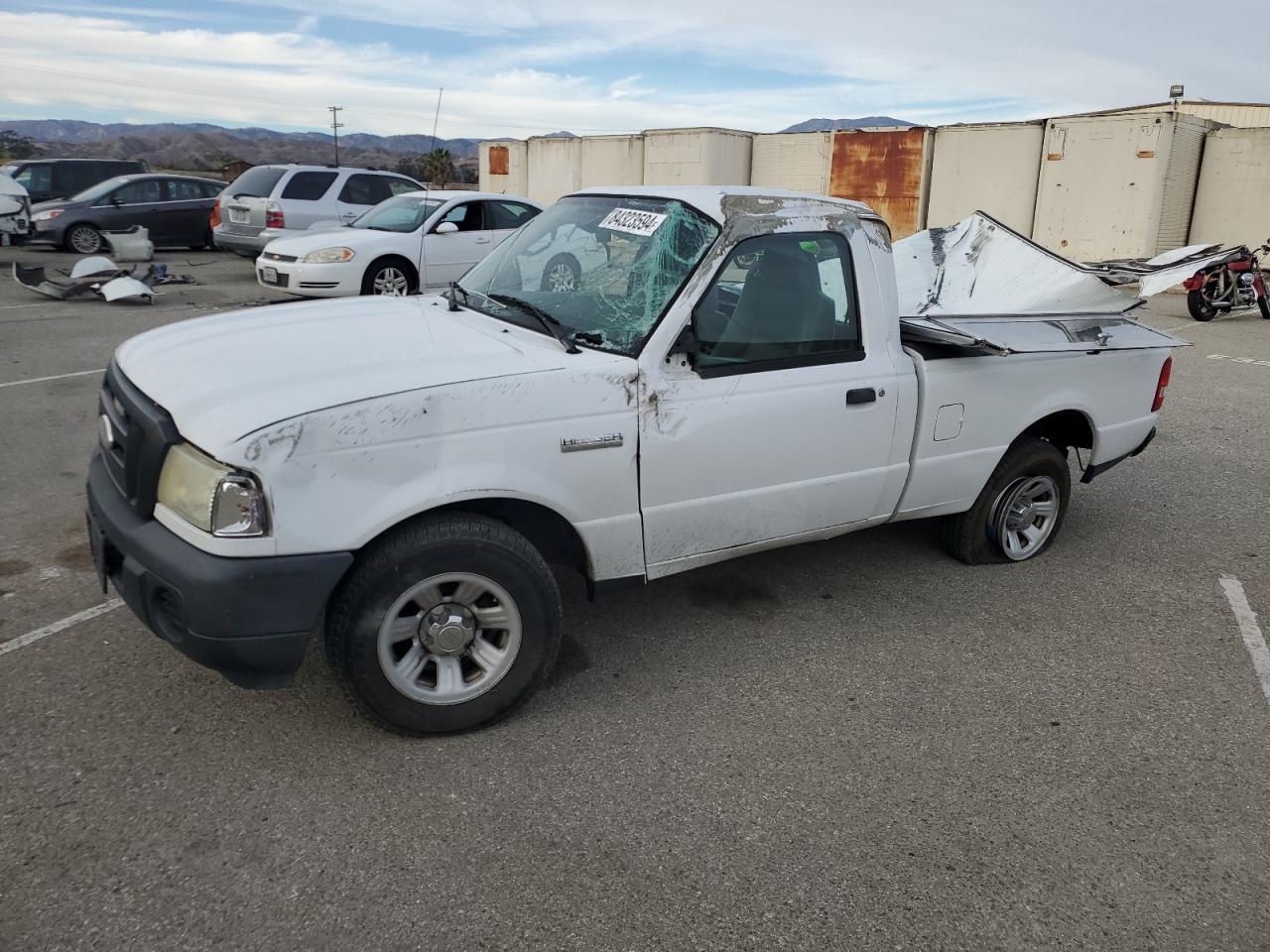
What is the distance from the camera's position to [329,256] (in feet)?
36.7

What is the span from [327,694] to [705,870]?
5.11 ft

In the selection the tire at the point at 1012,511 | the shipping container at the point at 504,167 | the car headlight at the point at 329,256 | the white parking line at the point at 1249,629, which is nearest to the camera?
the white parking line at the point at 1249,629

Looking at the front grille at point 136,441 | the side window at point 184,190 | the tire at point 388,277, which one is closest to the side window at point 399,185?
the side window at point 184,190

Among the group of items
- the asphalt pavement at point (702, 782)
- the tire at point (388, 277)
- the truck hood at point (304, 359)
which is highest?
the truck hood at point (304, 359)

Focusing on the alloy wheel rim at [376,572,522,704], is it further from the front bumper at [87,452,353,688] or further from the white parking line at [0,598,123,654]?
the white parking line at [0,598,123,654]

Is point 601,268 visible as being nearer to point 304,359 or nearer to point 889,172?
point 304,359

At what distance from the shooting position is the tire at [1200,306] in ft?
47.6

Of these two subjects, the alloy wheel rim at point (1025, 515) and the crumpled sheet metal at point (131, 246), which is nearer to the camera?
the alloy wheel rim at point (1025, 515)

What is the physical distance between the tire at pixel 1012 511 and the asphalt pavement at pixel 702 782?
19cm

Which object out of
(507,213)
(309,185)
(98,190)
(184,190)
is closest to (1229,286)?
(507,213)

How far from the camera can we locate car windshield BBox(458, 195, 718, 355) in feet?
11.6

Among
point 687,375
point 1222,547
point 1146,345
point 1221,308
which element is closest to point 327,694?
point 687,375

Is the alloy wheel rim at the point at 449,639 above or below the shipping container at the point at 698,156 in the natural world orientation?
below

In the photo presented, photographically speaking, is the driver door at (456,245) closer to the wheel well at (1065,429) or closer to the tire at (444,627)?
the wheel well at (1065,429)
